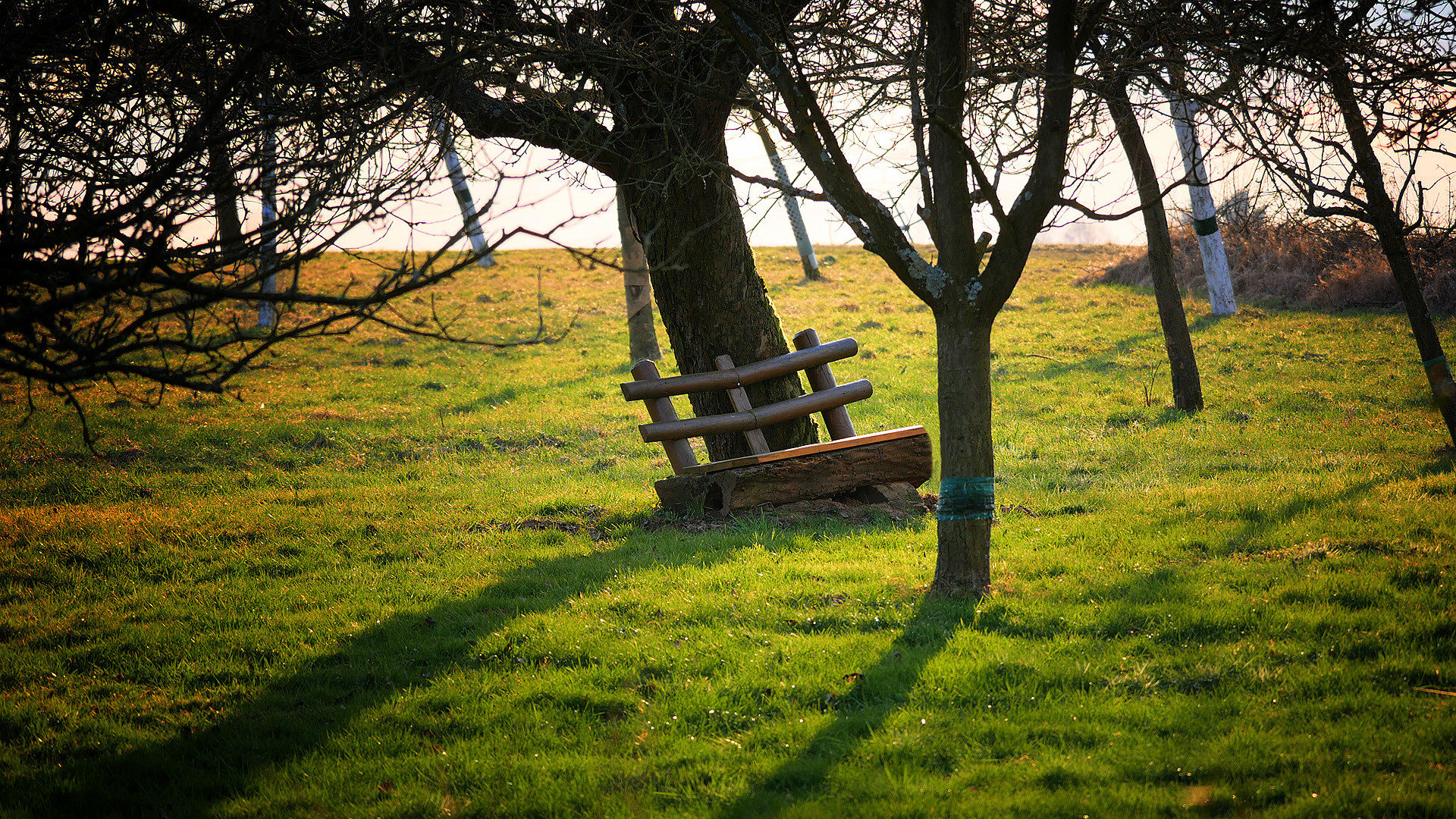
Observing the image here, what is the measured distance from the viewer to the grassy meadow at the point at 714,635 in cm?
398

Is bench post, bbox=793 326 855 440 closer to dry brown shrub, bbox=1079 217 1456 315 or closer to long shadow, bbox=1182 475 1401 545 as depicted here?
long shadow, bbox=1182 475 1401 545

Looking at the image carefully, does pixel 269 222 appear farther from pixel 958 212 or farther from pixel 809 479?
pixel 809 479

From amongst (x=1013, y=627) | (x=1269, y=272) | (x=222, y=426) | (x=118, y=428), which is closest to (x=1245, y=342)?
(x=1269, y=272)

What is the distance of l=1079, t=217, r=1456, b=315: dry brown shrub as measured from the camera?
60.5 feet

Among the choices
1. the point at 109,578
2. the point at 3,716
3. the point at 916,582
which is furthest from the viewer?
the point at 109,578

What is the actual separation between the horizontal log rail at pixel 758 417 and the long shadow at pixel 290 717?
161 cm

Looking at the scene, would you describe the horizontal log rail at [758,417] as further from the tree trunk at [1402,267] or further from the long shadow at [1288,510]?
the tree trunk at [1402,267]

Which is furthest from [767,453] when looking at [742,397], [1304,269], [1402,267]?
[1304,269]

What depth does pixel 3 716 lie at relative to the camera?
4844 millimetres

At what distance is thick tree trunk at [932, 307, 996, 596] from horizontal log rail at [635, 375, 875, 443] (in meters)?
2.82

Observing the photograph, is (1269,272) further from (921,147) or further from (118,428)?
(118,428)

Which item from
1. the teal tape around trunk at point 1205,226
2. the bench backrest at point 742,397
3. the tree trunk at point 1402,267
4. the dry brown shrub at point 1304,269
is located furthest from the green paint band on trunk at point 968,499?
the dry brown shrub at point 1304,269

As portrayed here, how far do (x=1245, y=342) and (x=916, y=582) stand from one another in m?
14.5

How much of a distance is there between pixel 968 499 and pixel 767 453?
2.91 m
